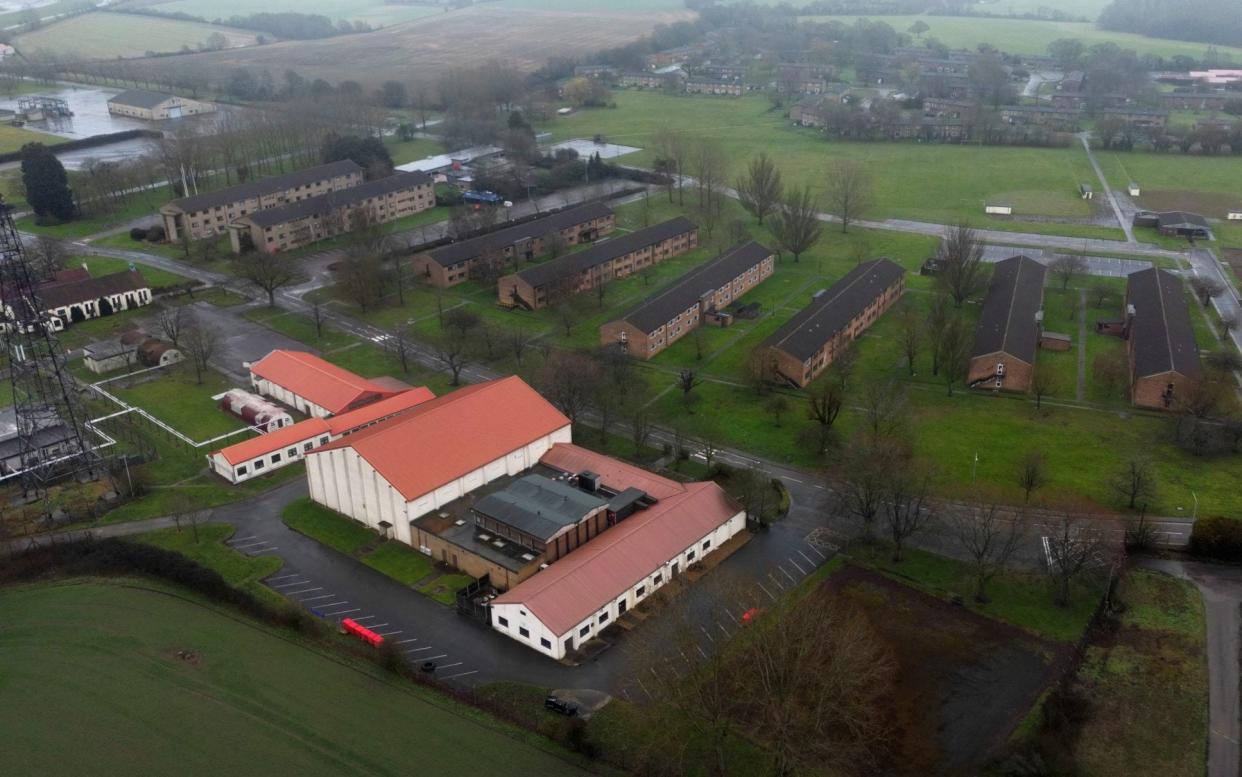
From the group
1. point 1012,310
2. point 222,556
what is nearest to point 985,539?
point 1012,310

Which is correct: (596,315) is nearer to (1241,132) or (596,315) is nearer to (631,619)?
(631,619)

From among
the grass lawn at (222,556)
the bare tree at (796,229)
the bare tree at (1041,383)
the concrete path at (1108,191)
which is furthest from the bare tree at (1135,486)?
the concrete path at (1108,191)

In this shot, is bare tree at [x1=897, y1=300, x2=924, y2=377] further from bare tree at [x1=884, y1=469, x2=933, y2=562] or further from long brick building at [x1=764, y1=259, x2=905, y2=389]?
bare tree at [x1=884, y1=469, x2=933, y2=562]

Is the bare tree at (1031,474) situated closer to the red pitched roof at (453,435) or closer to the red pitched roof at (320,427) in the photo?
the red pitched roof at (453,435)

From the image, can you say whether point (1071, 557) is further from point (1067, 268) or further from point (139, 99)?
point (139, 99)

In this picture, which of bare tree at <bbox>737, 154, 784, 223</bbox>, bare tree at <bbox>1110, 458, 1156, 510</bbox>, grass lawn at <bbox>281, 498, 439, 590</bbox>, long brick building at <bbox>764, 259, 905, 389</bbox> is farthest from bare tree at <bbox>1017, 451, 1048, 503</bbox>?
bare tree at <bbox>737, 154, 784, 223</bbox>
